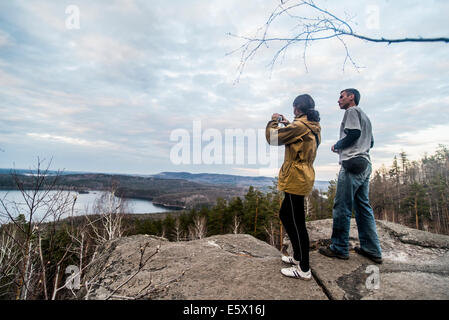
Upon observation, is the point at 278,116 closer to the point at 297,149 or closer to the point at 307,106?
the point at 307,106

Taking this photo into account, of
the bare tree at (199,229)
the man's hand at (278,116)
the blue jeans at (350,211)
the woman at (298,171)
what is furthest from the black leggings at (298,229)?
the bare tree at (199,229)

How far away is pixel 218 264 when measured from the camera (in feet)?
9.25

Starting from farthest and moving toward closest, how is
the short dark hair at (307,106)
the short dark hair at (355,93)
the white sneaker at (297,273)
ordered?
the short dark hair at (355,93) → the short dark hair at (307,106) → the white sneaker at (297,273)

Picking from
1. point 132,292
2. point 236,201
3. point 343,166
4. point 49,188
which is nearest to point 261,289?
point 132,292

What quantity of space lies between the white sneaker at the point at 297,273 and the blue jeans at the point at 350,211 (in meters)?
0.90

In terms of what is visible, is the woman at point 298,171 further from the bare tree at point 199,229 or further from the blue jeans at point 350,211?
the bare tree at point 199,229

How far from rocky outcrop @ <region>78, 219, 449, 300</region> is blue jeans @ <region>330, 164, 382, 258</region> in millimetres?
233

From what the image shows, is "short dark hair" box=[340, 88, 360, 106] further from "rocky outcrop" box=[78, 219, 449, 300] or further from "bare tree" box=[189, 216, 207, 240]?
"bare tree" box=[189, 216, 207, 240]

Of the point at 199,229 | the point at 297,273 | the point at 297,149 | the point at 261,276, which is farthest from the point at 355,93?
the point at 199,229

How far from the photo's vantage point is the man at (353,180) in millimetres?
2742

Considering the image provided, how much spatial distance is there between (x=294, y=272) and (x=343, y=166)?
1.69 meters

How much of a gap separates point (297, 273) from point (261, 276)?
1.47 ft

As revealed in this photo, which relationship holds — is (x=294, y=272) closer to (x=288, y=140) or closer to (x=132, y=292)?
(x=288, y=140)

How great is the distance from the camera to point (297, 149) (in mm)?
2463
